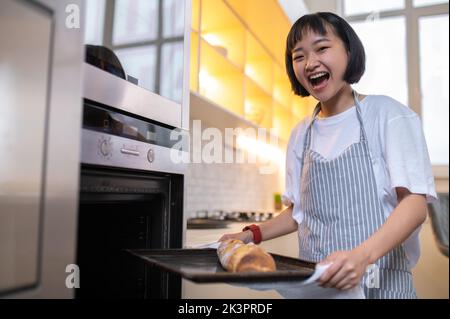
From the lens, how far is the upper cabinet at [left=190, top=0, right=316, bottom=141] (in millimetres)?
2203

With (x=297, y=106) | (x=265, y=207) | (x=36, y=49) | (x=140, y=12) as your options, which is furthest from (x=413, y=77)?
(x=36, y=49)

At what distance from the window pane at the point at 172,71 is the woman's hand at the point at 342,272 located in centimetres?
54

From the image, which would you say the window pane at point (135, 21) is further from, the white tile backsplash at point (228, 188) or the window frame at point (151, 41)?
the white tile backsplash at point (228, 188)

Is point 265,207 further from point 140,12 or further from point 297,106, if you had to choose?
point 140,12

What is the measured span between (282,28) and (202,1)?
2.75 ft

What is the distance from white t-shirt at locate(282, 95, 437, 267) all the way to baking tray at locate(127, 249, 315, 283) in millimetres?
295

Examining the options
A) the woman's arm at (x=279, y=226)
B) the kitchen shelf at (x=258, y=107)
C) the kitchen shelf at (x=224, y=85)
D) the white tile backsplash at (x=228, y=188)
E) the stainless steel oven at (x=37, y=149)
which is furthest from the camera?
the kitchen shelf at (x=258, y=107)

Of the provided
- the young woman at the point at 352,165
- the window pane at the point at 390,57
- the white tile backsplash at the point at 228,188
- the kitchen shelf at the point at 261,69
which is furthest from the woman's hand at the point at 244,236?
the window pane at the point at 390,57

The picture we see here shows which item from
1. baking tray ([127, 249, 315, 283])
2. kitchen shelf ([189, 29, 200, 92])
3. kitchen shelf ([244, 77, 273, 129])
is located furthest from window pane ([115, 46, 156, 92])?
kitchen shelf ([244, 77, 273, 129])

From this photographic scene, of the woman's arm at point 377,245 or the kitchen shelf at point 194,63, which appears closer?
the woman's arm at point 377,245

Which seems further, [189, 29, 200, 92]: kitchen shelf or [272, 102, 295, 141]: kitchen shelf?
[272, 102, 295, 141]: kitchen shelf

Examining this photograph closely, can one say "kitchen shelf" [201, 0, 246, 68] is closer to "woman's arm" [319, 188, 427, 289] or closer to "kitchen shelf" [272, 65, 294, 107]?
"kitchen shelf" [272, 65, 294, 107]

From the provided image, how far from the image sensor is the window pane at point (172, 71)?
3.23 feet

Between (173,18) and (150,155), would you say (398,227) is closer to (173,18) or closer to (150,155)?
(150,155)
